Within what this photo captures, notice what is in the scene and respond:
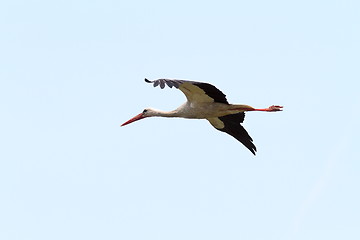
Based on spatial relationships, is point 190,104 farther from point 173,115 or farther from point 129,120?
point 129,120

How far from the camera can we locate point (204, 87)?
865 inches

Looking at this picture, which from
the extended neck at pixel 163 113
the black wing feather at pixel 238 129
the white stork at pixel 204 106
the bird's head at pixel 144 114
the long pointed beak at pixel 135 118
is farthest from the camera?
the long pointed beak at pixel 135 118

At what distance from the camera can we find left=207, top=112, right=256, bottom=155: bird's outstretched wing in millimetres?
24984

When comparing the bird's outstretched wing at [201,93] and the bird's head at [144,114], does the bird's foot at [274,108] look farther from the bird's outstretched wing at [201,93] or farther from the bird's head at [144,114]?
the bird's head at [144,114]

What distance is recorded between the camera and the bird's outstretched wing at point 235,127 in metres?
25.0

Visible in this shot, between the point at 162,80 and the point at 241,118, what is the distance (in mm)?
5644

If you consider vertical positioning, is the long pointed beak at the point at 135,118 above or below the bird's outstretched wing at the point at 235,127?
above

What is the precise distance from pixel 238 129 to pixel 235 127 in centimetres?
10

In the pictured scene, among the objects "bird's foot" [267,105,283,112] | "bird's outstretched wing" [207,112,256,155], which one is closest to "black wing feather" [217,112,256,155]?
"bird's outstretched wing" [207,112,256,155]

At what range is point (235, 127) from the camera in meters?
25.2

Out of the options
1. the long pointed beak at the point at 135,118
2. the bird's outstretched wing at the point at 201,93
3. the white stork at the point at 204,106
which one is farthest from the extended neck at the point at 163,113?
Answer: the bird's outstretched wing at the point at 201,93

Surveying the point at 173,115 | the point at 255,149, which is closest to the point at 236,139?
the point at 255,149

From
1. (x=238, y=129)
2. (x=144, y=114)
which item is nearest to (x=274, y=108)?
(x=238, y=129)

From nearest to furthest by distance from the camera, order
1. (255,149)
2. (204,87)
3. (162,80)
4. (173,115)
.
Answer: (162,80) < (204,87) < (173,115) < (255,149)
